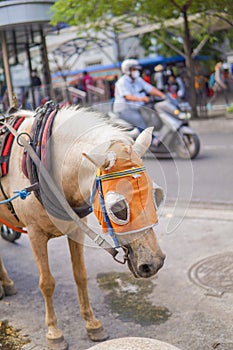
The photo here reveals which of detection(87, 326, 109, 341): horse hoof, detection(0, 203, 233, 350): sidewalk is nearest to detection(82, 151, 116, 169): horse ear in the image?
detection(0, 203, 233, 350): sidewalk

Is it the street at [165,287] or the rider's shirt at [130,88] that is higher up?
the rider's shirt at [130,88]

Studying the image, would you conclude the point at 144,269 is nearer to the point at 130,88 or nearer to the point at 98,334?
the point at 98,334

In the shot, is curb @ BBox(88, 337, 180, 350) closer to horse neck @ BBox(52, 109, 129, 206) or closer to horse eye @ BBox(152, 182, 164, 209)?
horse eye @ BBox(152, 182, 164, 209)

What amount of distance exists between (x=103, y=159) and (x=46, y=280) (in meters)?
1.53

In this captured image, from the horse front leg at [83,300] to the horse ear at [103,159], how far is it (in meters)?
1.39

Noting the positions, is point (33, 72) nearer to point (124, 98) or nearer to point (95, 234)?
point (124, 98)

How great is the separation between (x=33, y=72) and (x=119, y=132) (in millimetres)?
13011

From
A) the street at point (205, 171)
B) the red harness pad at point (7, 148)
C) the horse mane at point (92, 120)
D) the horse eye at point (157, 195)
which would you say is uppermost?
the horse mane at point (92, 120)

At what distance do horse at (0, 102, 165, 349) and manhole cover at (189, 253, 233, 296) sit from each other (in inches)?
48.9

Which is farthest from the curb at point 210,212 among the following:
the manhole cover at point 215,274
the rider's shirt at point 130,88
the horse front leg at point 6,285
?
the rider's shirt at point 130,88

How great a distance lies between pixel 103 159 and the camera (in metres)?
2.94

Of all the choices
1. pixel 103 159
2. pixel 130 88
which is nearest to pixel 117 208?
pixel 103 159

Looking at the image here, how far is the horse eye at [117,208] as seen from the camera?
9.60ft

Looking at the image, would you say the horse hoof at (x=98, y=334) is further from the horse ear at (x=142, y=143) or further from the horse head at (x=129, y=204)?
the horse ear at (x=142, y=143)
